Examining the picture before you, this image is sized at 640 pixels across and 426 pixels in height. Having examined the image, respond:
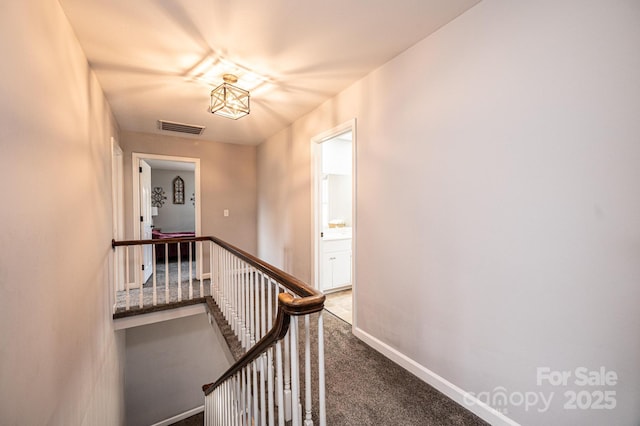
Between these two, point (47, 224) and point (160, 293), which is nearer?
point (47, 224)

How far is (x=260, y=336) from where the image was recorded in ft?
6.34

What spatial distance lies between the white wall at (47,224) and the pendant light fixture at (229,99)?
36.8 inches

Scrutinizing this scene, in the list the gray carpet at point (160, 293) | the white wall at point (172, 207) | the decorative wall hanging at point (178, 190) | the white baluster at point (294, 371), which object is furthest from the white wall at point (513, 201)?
the decorative wall hanging at point (178, 190)

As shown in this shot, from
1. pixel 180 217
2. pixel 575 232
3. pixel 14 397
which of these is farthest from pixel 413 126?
pixel 180 217

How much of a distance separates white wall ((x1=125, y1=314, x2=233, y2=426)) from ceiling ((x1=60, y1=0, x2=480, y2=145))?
3425 mm

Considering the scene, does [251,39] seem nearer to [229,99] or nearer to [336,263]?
[229,99]

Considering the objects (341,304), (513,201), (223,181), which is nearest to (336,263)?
(341,304)

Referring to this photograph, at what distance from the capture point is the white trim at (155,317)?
3.00 metres

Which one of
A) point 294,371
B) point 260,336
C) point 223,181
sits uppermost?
point 223,181

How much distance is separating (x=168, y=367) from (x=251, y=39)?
4697mm

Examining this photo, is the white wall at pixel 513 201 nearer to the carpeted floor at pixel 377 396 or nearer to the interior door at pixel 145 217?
the carpeted floor at pixel 377 396

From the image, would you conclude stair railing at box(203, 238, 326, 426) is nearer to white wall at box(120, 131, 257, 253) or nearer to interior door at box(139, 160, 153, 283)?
white wall at box(120, 131, 257, 253)

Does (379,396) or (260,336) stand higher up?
(260,336)

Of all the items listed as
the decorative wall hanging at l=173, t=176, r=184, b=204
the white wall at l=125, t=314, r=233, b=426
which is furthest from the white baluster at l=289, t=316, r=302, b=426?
the decorative wall hanging at l=173, t=176, r=184, b=204
